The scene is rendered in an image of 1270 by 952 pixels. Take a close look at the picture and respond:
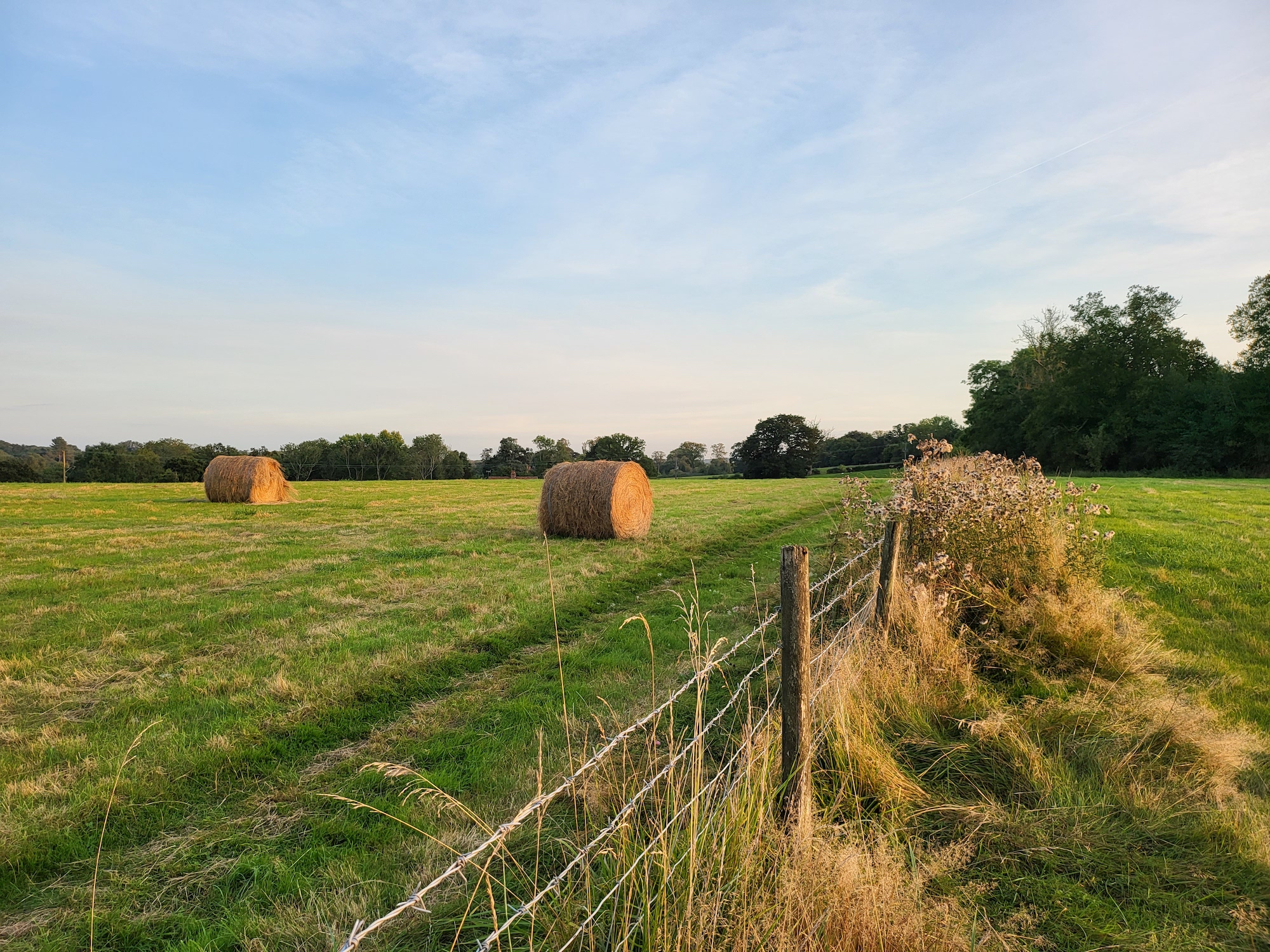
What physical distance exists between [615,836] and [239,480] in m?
23.3

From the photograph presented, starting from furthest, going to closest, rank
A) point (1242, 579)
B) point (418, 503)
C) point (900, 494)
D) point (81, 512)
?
point (418, 503), point (81, 512), point (1242, 579), point (900, 494)

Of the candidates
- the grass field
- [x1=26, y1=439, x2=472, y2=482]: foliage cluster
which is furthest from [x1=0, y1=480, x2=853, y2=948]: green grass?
[x1=26, y1=439, x2=472, y2=482]: foliage cluster

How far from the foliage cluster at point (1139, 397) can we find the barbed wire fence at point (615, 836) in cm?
5495

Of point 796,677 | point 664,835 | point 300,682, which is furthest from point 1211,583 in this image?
point 300,682

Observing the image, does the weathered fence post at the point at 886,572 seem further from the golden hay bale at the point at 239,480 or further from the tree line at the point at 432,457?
the tree line at the point at 432,457

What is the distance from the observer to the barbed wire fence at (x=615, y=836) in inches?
83.8

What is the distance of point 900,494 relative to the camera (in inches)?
286

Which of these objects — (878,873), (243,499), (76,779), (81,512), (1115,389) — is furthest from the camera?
(1115,389)

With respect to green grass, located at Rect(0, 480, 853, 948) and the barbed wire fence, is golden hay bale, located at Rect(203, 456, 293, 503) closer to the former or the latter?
green grass, located at Rect(0, 480, 853, 948)

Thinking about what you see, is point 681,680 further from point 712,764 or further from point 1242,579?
point 1242,579

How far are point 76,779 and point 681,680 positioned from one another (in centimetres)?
434

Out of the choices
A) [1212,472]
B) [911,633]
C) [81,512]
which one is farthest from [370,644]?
[1212,472]

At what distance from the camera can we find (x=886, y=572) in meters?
5.59

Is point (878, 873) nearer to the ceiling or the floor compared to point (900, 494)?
nearer to the floor
